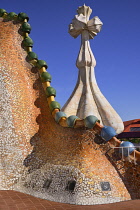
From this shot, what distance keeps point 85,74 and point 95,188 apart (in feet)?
31.8

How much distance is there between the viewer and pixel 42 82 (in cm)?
873

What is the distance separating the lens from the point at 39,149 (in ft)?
25.8

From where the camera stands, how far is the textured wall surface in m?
6.11

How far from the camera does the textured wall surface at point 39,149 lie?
6.11 m

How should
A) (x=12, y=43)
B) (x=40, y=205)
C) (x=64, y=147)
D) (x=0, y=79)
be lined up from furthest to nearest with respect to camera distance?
(x=12, y=43) < (x=0, y=79) < (x=64, y=147) < (x=40, y=205)

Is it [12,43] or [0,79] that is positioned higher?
[12,43]

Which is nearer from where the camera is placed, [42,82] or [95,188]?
[95,188]

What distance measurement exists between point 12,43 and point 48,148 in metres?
4.08

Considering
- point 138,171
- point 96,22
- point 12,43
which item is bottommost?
point 138,171

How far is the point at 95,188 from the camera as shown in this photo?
19.5 ft

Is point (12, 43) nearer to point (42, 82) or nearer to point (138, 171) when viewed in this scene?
point (42, 82)

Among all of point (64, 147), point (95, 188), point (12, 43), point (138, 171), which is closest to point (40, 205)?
point (95, 188)

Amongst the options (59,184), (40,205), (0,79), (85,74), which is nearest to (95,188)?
(59,184)

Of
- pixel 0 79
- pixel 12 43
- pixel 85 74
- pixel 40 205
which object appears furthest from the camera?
pixel 85 74
